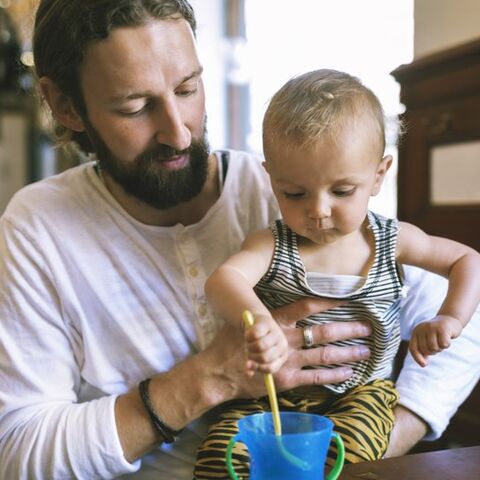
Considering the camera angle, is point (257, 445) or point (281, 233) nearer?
point (257, 445)

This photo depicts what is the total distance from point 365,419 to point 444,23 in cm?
183

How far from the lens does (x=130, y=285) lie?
1381mm

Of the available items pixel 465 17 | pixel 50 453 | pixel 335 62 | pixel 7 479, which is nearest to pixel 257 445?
pixel 50 453

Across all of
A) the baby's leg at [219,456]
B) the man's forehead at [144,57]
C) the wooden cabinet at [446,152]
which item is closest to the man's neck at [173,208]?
the man's forehead at [144,57]

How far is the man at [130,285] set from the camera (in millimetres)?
1228

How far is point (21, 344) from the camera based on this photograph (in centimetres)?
131

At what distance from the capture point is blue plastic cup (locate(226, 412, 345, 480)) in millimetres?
772

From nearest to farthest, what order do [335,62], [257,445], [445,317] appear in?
[257,445], [445,317], [335,62]

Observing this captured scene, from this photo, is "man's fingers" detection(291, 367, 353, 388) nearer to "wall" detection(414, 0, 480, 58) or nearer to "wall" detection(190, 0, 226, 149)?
"wall" detection(414, 0, 480, 58)

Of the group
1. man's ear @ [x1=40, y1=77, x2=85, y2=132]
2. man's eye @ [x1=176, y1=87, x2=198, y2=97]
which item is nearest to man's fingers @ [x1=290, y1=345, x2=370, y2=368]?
man's eye @ [x1=176, y1=87, x2=198, y2=97]

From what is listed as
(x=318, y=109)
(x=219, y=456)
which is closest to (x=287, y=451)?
(x=219, y=456)

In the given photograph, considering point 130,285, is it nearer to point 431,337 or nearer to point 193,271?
point 193,271

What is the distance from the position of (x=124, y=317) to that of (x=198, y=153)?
0.35m

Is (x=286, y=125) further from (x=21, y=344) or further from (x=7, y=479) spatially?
(x=7, y=479)
